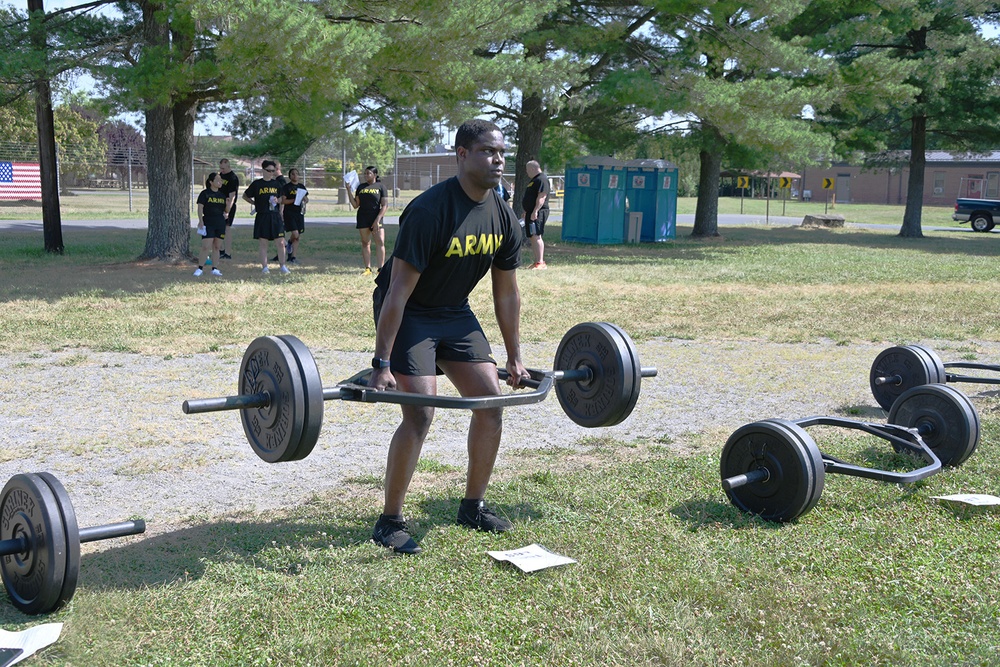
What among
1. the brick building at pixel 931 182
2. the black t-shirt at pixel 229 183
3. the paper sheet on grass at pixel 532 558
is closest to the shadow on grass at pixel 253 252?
the black t-shirt at pixel 229 183

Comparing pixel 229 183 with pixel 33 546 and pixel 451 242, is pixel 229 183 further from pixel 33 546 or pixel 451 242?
pixel 33 546

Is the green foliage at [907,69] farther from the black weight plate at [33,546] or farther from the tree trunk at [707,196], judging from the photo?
the black weight plate at [33,546]

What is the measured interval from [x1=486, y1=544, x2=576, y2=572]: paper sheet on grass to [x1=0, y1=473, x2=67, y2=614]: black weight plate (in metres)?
1.75

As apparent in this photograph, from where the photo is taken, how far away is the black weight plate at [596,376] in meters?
4.94

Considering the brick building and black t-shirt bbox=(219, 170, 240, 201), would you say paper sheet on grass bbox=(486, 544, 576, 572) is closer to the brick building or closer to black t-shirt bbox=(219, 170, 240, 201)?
black t-shirt bbox=(219, 170, 240, 201)

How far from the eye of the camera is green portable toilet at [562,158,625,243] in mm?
23641

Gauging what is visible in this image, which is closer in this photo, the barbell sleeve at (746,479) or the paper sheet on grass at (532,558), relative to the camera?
the paper sheet on grass at (532,558)

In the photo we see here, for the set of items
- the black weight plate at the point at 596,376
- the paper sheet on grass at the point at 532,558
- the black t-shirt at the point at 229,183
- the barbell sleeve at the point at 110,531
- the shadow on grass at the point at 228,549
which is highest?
the black t-shirt at the point at 229,183

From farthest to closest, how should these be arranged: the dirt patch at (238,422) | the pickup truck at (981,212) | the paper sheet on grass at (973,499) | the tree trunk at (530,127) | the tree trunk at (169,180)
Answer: the pickup truck at (981,212), the tree trunk at (530,127), the tree trunk at (169,180), the dirt patch at (238,422), the paper sheet on grass at (973,499)

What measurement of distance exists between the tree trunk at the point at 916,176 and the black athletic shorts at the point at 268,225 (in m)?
21.5

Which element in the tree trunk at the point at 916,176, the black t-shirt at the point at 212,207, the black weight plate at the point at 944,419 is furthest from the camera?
the tree trunk at the point at 916,176

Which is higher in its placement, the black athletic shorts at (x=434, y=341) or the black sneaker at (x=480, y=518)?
the black athletic shorts at (x=434, y=341)

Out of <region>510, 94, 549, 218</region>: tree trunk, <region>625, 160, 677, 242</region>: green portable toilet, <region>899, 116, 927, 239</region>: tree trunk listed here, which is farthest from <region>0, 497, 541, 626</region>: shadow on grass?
<region>899, 116, 927, 239</region>: tree trunk

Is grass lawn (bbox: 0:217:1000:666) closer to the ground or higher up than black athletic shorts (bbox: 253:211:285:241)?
closer to the ground
